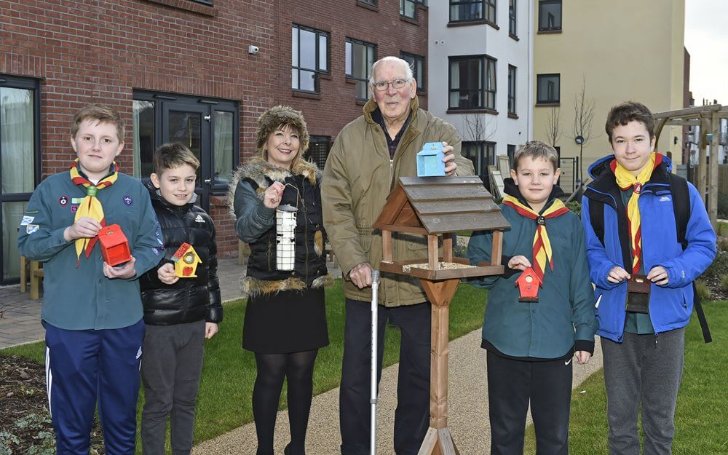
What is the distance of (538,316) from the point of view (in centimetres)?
386

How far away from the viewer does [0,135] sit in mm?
10906

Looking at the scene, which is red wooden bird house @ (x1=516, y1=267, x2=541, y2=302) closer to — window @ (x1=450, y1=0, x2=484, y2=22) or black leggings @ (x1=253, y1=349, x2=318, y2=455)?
black leggings @ (x1=253, y1=349, x2=318, y2=455)

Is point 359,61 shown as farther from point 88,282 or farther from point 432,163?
point 88,282

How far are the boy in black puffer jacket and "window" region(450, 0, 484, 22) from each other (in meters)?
24.8

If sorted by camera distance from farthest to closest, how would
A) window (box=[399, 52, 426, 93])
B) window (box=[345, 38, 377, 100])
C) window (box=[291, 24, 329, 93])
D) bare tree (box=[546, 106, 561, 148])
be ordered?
bare tree (box=[546, 106, 561, 148])
window (box=[399, 52, 426, 93])
window (box=[345, 38, 377, 100])
window (box=[291, 24, 329, 93])

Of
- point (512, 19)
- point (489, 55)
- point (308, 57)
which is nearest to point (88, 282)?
point (308, 57)

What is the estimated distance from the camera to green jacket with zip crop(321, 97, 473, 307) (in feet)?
13.8

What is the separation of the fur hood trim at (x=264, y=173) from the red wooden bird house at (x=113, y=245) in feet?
2.94

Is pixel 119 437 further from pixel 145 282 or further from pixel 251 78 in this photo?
pixel 251 78

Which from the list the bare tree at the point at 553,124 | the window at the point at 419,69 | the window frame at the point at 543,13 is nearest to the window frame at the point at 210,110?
the window at the point at 419,69

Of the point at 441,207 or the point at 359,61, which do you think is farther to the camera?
the point at 359,61

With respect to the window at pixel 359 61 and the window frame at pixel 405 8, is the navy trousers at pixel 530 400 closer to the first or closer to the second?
the window at pixel 359 61

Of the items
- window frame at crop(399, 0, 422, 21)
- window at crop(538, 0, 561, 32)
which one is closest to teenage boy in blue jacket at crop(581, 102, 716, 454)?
window frame at crop(399, 0, 422, 21)

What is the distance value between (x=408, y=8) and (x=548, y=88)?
1119 centimetres
